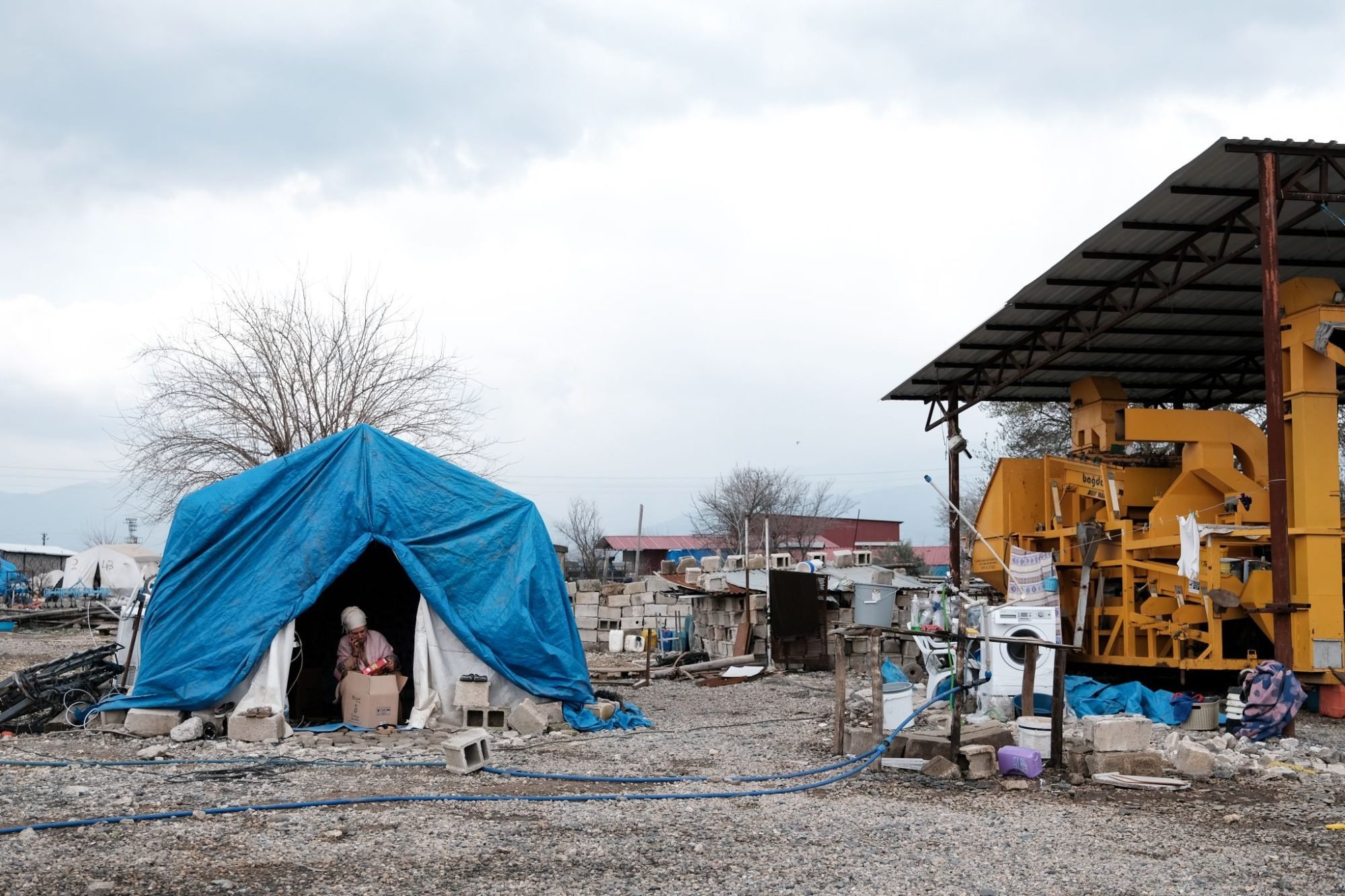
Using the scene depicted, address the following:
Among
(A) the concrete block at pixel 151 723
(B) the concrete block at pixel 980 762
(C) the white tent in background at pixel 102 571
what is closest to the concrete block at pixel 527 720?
(A) the concrete block at pixel 151 723

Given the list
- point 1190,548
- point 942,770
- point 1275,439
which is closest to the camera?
point 942,770

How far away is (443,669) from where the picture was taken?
11648mm

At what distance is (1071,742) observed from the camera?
911 cm

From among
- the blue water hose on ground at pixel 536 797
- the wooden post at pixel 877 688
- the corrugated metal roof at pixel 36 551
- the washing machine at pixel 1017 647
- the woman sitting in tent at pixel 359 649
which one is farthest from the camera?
the corrugated metal roof at pixel 36 551

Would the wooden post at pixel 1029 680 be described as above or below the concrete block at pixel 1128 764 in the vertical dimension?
above

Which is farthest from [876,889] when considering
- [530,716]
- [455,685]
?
[455,685]

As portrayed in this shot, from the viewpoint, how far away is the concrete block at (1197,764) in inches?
332

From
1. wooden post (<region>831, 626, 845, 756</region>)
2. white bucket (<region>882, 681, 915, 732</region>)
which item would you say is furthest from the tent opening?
white bucket (<region>882, 681, 915, 732</region>)

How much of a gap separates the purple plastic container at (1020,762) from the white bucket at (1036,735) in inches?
11.2

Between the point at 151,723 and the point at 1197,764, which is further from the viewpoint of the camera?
the point at 151,723

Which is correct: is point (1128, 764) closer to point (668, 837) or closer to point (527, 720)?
point (668, 837)

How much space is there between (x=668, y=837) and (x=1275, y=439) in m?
7.73

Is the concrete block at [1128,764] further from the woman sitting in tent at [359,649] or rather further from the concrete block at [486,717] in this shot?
the woman sitting in tent at [359,649]

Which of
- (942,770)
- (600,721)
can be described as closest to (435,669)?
(600,721)
